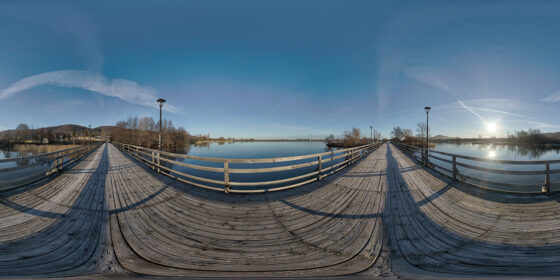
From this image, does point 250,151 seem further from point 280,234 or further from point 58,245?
point 280,234

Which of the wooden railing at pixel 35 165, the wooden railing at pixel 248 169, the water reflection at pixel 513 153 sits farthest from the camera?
the water reflection at pixel 513 153

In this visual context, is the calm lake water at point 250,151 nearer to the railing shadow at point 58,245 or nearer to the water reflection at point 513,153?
the water reflection at point 513,153

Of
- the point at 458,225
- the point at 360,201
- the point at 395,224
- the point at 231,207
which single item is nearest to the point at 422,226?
the point at 395,224

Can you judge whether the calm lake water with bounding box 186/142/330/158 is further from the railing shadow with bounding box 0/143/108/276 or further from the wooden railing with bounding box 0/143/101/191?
the railing shadow with bounding box 0/143/108/276

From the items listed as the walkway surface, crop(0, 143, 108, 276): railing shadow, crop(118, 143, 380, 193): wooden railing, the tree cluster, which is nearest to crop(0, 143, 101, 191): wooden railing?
the walkway surface

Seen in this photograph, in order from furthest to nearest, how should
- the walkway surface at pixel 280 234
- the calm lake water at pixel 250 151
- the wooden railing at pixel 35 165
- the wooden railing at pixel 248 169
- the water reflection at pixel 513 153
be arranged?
the calm lake water at pixel 250 151 < the water reflection at pixel 513 153 < the wooden railing at pixel 35 165 < the wooden railing at pixel 248 169 < the walkway surface at pixel 280 234

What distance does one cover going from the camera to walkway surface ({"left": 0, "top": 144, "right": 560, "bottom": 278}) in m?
2.26

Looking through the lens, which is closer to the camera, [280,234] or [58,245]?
[58,245]

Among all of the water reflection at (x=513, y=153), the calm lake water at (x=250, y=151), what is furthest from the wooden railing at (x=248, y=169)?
the water reflection at (x=513, y=153)

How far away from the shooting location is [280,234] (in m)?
2.88

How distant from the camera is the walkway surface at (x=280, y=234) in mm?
2264

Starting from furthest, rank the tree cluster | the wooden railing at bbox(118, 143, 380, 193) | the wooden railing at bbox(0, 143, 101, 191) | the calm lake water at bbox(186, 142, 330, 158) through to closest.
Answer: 1. the tree cluster
2. the calm lake water at bbox(186, 142, 330, 158)
3. the wooden railing at bbox(0, 143, 101, 191)
4. the wooden railing at bbox(118, 143, 380, 193)

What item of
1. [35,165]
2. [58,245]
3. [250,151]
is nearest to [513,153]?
[250,151]

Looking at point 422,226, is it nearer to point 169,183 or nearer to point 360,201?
point 360,201
